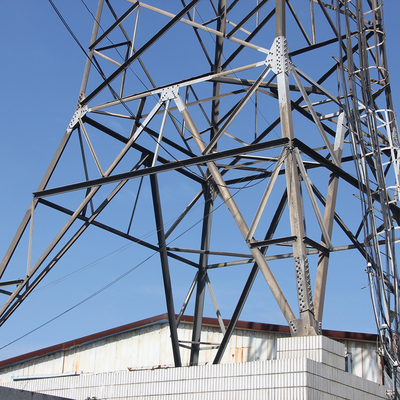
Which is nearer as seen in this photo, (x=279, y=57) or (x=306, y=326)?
(x=306, y=326)

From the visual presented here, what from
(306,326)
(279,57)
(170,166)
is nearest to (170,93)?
(170,166)

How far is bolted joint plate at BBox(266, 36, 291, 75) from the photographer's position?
630 inches

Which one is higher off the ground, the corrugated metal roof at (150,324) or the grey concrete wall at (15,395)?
the corrugated metal roof at (150,324)

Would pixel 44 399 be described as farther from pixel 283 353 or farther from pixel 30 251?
pixel 30 251

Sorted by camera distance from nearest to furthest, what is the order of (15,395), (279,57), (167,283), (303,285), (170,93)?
1. (15,395)
2. (303,285)
3. (279,57)
4. (170,93)
5. (167,283)

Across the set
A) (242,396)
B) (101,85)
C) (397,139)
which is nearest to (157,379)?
(242,396)

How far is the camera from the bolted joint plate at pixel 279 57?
630 inches

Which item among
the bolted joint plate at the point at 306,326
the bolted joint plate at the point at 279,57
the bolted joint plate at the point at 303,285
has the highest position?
the bolted joint plate at the point at 279,57

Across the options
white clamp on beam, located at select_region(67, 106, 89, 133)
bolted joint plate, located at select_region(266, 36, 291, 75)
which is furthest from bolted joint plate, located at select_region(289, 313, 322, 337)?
white clamp on beam, located at select_region(67, 106, 89, 133)

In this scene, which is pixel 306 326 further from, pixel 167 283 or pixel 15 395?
pixel 167 283

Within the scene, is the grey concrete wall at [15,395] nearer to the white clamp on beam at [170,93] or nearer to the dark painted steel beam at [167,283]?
the dark painted steel beam at [167,283]

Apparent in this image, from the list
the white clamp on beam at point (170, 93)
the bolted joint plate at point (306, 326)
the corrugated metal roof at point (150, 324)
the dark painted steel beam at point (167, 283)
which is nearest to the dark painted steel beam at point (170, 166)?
the dark painted steel beam at point (167, 283)

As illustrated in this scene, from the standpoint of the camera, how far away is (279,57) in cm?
1612

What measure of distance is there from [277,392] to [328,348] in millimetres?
1449
